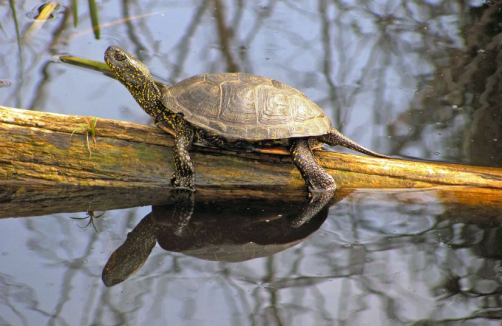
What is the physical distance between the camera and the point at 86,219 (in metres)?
3.95

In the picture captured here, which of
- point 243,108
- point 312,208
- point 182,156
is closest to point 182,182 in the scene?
point 182,156

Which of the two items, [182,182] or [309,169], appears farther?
[182,182]

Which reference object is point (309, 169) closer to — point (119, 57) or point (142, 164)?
point (142, 164)

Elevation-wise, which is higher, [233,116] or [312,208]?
[233,116]

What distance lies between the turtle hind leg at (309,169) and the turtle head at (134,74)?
1.13 meters

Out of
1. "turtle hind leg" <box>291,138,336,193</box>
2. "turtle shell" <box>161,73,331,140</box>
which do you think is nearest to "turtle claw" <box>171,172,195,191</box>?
"turtle shell" <box>161,73,331,140</box>

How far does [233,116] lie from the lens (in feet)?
13.7

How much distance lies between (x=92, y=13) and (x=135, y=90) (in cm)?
278

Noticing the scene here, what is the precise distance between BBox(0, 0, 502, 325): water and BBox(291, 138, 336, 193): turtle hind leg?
0.18 meters

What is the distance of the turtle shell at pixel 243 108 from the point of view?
163 inches

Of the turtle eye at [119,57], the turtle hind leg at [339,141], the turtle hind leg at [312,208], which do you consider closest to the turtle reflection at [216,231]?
the turtle hind leg at [312,208]

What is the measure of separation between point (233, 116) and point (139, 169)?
2.70 feet

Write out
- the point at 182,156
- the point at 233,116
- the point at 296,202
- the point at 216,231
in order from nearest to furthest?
the point at 216,231 < the point at 182,156 < the point at 233,116 < the point at 296,202

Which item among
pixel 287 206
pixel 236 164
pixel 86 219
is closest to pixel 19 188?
pixel 86 219
